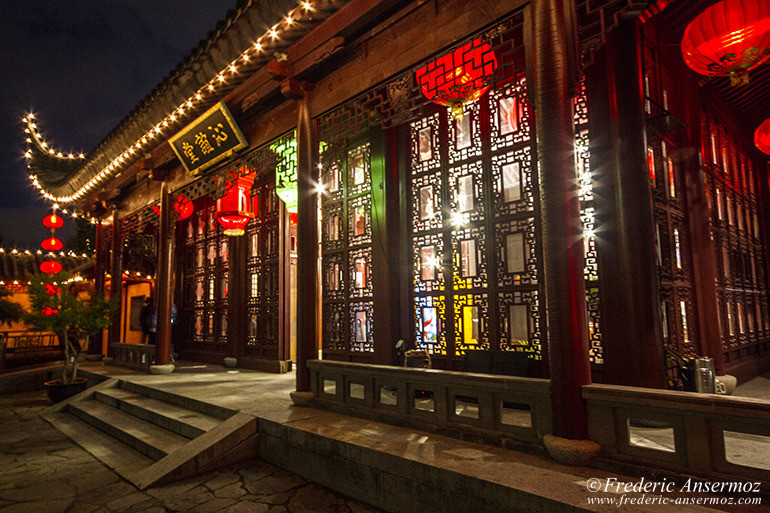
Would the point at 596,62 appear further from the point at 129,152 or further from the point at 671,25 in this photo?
the point at 129,152

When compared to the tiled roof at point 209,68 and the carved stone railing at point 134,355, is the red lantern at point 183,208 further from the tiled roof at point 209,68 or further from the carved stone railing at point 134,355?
the carved stone railing at point 134,355

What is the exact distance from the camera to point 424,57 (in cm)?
453

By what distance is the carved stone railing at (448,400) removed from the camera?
3.43 metres

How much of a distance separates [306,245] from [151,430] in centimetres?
329

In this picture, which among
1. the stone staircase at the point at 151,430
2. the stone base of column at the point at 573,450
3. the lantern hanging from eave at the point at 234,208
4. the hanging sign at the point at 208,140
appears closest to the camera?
the stone base of column at the point at 573,450

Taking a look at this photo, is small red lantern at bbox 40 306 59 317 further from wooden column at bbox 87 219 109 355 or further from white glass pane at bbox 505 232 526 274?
white glass pane at bbox 505 232 526 274

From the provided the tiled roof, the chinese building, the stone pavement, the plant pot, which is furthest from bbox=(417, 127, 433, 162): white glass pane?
the plant pot

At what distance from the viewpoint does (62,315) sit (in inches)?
320

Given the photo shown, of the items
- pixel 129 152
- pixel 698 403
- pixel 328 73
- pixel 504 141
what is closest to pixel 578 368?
pixel 698 403

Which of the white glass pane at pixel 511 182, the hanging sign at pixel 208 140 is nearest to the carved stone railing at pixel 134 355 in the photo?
the hanging sign at pixel 208 140

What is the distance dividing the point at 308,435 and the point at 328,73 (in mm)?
4444

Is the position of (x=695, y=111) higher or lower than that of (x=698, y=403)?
higher

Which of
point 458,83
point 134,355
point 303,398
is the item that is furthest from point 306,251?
point 134,355

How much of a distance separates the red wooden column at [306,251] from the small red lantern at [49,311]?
5.68 meters
